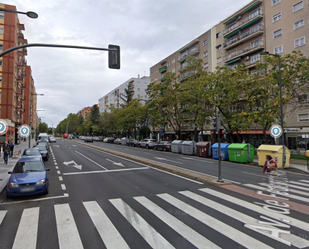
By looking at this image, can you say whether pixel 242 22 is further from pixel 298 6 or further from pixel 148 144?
pixel 148 144

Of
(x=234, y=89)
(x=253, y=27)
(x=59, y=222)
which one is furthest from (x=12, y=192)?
(x=253, y=27)

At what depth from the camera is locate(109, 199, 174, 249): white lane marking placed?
14.6ft

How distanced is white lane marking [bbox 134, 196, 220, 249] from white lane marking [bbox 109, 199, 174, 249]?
486mm

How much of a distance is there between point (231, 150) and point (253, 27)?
24277 millimetres

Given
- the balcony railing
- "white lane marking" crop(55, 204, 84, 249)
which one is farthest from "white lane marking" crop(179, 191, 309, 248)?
the balcony railing

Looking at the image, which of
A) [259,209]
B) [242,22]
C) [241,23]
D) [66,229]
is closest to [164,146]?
[241,23]

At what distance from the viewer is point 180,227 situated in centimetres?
521

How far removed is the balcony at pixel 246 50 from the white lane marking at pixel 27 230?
35.0 metres

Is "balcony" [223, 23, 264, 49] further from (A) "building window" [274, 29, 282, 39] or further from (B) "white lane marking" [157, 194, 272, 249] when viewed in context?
(B) "white lane marking" [157, 194, 272, 249]

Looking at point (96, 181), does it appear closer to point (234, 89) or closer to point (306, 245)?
point (306, 245)

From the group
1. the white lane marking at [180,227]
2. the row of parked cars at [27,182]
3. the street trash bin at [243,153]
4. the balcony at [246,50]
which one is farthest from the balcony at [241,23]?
the row of parked cars at [27,182]

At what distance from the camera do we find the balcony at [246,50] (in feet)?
107

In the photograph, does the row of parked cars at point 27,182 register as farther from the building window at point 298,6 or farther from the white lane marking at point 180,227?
the building window at point 298,6

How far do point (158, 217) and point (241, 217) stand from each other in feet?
7.15
